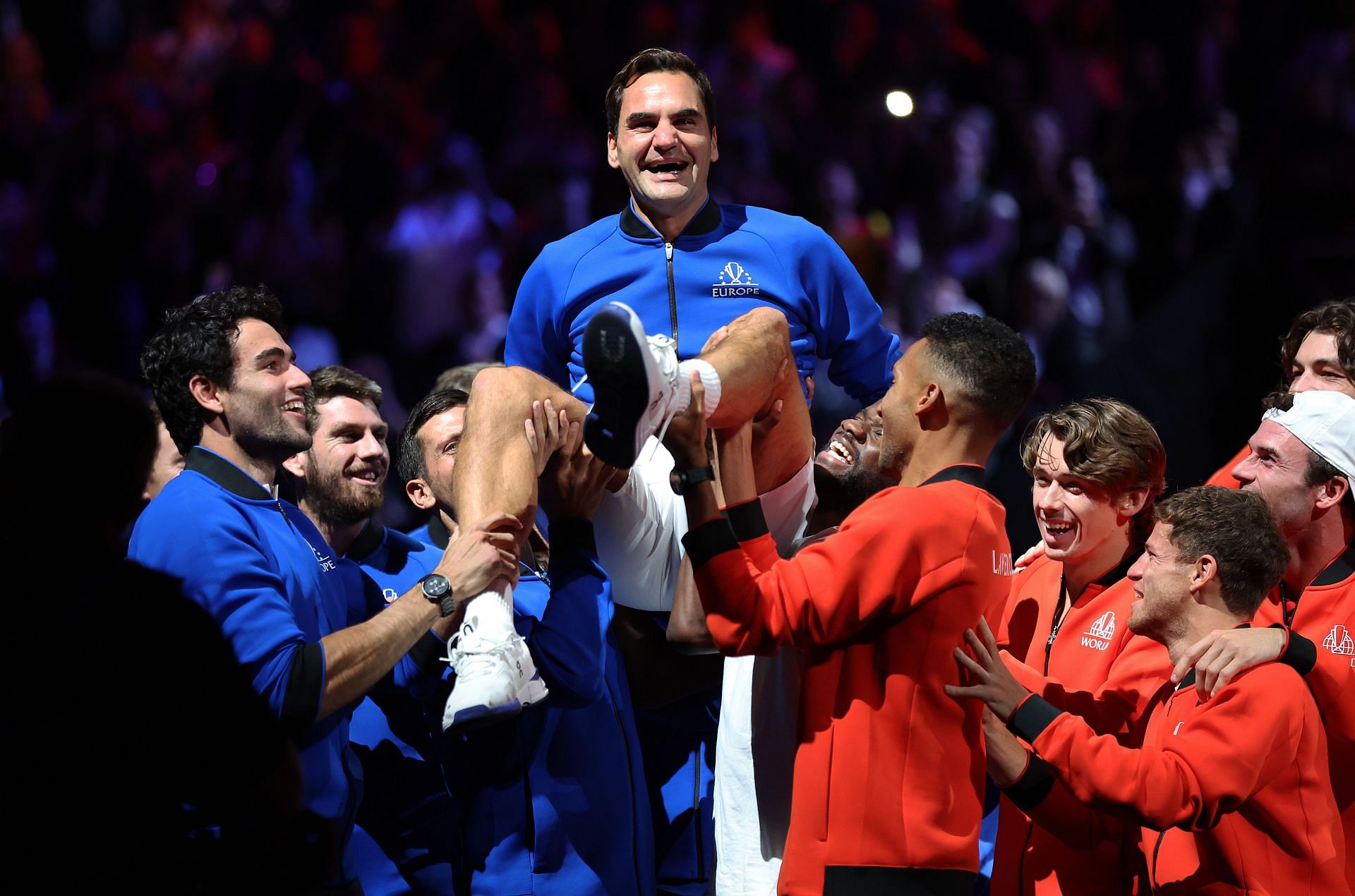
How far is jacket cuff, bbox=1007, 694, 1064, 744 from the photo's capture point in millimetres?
2680

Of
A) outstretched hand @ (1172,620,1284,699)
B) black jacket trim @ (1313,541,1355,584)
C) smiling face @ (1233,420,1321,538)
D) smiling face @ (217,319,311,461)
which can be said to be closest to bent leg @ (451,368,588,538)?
smiling face @ (217,319,311,461)

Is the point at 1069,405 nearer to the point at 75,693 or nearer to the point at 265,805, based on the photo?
the point at 265,805

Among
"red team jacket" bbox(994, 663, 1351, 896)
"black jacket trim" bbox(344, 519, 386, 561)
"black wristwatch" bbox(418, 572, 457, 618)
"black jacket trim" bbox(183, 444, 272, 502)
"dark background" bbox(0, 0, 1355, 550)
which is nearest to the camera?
"red team jacket" bbox(994, 663, 1351, 896)

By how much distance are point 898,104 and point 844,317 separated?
198 inches

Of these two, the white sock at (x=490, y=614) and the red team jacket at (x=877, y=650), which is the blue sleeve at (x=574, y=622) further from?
the red team jacket at (x=877, y=650)

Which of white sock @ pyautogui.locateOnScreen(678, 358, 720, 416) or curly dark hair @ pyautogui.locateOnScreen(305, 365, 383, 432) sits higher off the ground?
white sock @ pyautogui.locateOnScreen(678, 358, 720, 416)

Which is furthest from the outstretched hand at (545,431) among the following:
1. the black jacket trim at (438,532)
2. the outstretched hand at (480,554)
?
the black jacket trim at (438,532)

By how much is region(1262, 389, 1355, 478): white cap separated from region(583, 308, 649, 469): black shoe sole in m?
1.74

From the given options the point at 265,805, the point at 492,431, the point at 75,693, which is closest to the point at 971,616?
the point at 492,431

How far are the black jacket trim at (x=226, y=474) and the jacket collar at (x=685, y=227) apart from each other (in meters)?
1.16

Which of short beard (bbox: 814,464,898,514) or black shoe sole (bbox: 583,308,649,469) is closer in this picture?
black shoe sole (bbox: 583,308,649,469)

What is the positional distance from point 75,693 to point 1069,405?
2.30 m

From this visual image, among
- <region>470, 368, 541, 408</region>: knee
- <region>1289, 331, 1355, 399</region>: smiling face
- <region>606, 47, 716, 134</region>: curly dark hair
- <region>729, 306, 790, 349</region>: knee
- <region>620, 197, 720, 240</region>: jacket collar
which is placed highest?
<region>606, 47, 716, 134</region>: curly dark hair

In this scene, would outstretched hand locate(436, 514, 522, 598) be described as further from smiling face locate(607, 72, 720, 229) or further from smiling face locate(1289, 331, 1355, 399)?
smiling face locate(1289, 331, 1355, 399)
